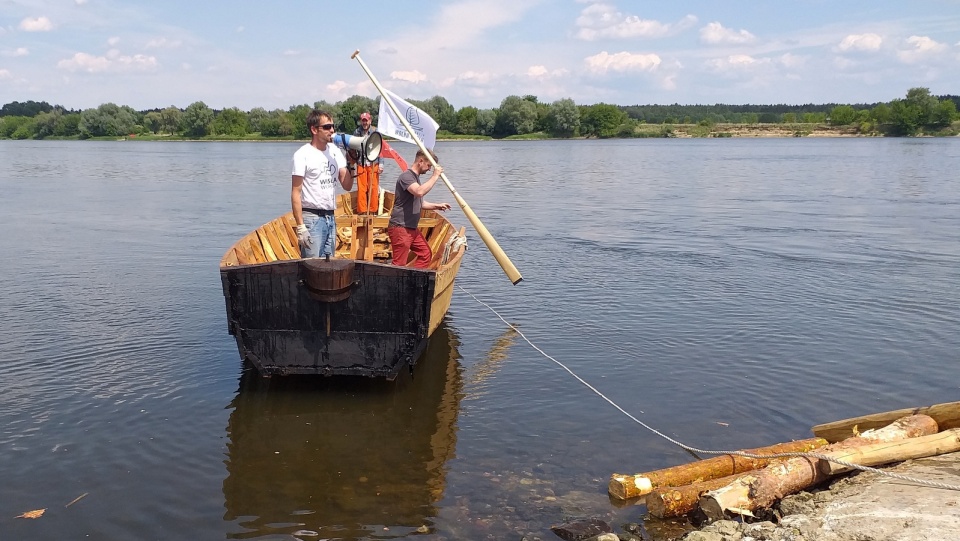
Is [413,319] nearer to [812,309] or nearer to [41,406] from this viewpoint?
[41,406]

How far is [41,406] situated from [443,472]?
381 centimetres

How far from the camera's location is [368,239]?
36.8 ft

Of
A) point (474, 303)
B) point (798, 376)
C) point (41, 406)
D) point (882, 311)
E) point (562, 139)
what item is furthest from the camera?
point (562, 139)

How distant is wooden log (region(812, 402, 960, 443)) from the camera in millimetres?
5895

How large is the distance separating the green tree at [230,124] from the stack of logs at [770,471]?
341ft

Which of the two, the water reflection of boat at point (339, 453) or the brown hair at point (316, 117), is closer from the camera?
the water reflection of boat at point (339, 453)

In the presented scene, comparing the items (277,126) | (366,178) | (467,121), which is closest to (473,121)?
(467,121)

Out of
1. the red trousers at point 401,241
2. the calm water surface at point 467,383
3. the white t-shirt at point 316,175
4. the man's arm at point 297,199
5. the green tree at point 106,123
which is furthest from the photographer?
the green tree at point 106,123

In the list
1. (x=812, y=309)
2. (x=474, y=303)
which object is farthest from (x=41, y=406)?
(x=812, y=309)

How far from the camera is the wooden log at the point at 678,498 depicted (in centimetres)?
530

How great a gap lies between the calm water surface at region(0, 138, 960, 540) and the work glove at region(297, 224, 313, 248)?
4.68 feet

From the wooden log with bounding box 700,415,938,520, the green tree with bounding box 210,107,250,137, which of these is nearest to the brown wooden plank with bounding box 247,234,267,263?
the wooden log with bounding box 700,415,938,520

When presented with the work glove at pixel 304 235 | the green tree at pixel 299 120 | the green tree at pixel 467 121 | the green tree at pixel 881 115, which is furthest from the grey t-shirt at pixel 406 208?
the green tree at pixel 881 115

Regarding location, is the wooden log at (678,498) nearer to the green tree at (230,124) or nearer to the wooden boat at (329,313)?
the wooden boat at (329,313)
